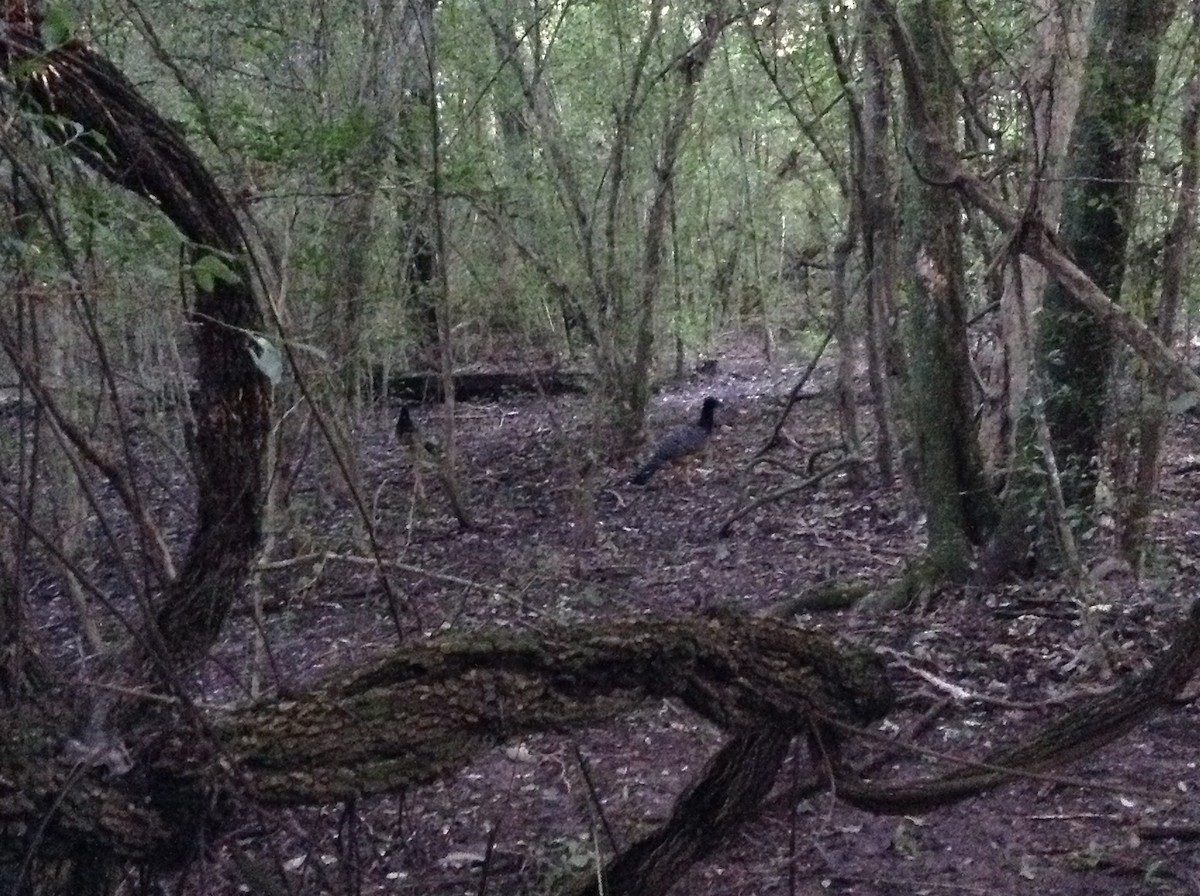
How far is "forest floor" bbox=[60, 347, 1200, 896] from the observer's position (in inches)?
164

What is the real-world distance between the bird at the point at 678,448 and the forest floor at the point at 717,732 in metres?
0.23

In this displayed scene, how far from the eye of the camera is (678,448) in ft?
36.6

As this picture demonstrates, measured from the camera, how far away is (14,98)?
274 cm

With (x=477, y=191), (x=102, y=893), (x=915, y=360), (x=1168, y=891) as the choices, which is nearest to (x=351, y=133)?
(x=477, y=191)

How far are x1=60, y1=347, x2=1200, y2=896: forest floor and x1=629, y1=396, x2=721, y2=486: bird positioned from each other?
23cm

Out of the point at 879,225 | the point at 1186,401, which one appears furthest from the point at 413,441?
the point at 1186,401

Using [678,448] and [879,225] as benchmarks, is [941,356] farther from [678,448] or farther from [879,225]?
[678,448]

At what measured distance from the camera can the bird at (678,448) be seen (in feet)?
36.1

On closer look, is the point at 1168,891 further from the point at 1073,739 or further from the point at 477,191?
the point at 477,191

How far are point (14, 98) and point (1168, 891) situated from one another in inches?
144

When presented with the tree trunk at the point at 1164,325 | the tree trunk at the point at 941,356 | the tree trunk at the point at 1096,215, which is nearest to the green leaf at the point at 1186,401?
the tree trunk at the point at 1164,325

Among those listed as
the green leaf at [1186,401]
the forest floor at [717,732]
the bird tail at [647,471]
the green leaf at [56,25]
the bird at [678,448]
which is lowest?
the forest floor at [717,732]

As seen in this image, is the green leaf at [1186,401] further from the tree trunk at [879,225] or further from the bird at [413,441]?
the bird at [413,441]

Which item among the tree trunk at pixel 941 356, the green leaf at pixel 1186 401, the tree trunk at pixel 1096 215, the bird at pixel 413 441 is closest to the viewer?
the green leaf at pixel 1186 401
